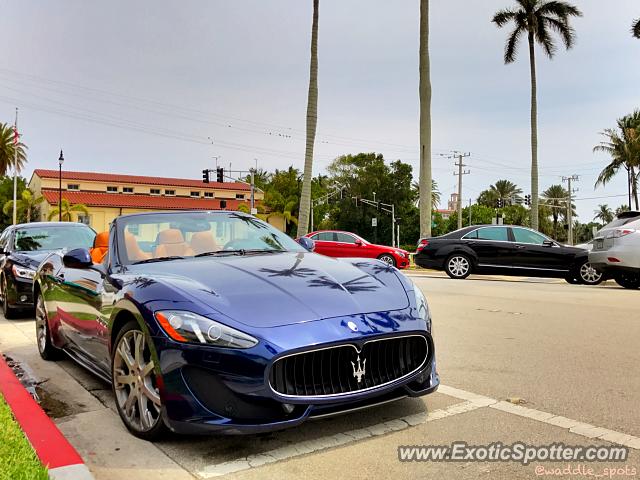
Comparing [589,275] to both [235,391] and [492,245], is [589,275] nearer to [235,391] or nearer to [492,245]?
[492,245]

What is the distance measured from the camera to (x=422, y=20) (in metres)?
23.2

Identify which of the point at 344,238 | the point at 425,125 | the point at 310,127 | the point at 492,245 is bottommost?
the point at 492,245

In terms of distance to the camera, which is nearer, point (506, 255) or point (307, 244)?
point (307, 244)

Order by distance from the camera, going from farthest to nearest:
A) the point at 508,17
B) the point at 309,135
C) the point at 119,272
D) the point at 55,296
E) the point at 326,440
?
the point at 508,17 < the point at 309,135 < the point at 55,296 < the point at 119,272 < the point at 326,440

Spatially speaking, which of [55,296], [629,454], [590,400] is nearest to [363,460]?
[629,454]

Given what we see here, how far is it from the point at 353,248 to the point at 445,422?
1880cm

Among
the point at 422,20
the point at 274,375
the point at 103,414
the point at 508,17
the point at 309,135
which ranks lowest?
the point at 103,414

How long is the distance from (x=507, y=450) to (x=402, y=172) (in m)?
82.8

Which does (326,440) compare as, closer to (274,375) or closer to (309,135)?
(274,375)

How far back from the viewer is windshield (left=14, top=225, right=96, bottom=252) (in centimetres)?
910

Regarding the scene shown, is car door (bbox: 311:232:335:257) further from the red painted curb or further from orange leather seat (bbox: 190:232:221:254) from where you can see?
the red painted curb

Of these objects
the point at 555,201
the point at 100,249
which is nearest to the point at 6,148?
the point at 100,249

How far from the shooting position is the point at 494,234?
15.7m

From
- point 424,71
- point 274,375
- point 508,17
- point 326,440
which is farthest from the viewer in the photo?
point 508,17
